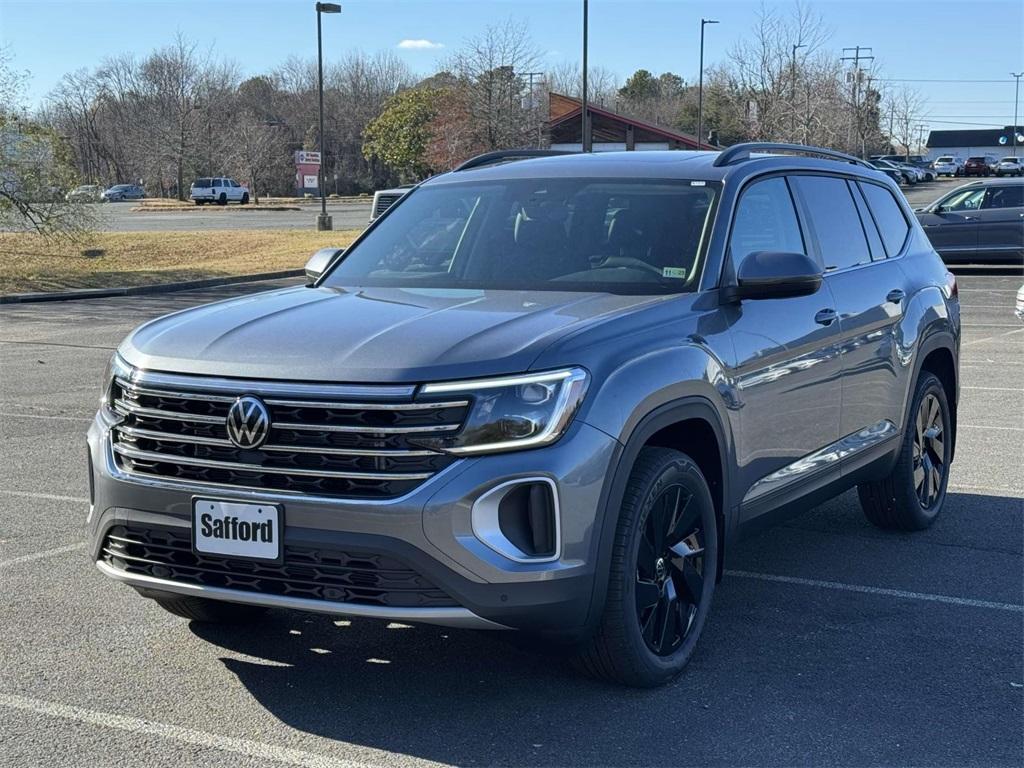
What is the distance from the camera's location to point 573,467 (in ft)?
12.4

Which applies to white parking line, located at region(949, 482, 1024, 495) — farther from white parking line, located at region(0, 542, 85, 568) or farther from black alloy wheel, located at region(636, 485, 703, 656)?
white parking line, located at region(0, 542, 85, 568)

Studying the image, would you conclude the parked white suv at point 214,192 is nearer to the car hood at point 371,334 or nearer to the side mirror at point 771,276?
the car hood at point 371,334

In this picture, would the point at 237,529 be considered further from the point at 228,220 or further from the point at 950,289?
the point at 228,220

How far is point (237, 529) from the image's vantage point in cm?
389

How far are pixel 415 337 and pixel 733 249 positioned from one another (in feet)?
5.34

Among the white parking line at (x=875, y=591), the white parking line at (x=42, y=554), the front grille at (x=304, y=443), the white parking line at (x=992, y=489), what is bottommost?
the white parking line at (x=992, y=489)

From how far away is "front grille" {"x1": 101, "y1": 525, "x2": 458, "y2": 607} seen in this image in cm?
377

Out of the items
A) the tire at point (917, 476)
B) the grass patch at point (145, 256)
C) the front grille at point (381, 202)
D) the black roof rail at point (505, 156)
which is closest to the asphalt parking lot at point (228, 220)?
the grass patch at point (145, 256)

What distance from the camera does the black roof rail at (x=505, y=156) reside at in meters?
6.14

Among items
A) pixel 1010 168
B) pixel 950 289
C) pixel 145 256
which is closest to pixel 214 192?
pixel 145 256

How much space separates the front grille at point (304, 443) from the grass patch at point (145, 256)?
20.7 meters

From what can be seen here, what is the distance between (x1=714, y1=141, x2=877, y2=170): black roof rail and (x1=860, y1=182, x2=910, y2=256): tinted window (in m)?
Answer: 0.16

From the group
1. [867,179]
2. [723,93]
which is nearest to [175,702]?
[867,179]

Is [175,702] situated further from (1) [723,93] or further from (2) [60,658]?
(1) [723,93]
